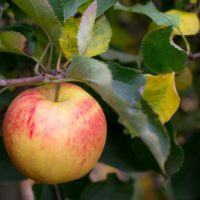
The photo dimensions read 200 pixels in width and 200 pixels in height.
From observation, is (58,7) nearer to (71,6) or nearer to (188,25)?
(71,6)

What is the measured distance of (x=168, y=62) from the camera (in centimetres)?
75

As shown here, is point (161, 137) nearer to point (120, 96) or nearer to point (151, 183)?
point (120, 96)

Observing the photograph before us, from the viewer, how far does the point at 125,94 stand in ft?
2.06

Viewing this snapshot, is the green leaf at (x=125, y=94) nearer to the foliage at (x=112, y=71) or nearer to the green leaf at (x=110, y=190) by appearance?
the foliage at (x=112, y=71)

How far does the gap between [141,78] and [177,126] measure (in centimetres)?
83

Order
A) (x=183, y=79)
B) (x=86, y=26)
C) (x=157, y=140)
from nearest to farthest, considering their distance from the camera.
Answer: (x=157, y=140), (x=86, y=26), (x=183, y=79)

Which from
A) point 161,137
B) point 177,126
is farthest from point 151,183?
point 161,137

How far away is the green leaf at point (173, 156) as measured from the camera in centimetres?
74

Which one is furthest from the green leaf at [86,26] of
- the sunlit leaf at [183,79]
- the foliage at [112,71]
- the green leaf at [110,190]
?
the green leaf at [110,190]

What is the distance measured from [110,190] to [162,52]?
46cm

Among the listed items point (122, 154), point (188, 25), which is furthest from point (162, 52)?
point (122, 154)

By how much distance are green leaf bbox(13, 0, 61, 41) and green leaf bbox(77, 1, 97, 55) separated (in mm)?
47

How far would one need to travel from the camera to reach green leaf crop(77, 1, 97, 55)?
69cm

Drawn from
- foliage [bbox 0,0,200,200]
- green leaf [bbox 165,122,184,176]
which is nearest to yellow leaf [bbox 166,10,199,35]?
foliage [bbox 0,0,200,200]
